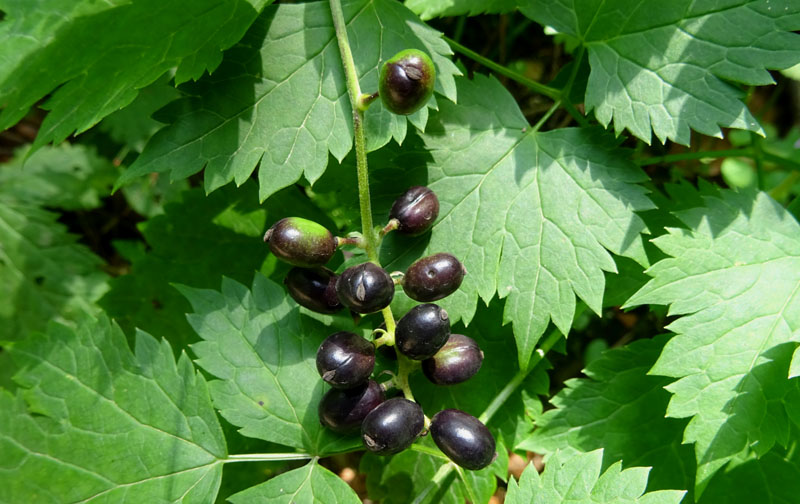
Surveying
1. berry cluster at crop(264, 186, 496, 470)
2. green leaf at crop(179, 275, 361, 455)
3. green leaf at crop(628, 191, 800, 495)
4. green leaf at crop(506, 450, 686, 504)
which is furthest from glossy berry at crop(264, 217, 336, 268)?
green leaf at crop(628, 191, 800, 495)

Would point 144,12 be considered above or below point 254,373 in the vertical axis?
above

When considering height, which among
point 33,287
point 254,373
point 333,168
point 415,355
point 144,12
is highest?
point 144,12

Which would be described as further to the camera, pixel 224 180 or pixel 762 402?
pixel 224 180

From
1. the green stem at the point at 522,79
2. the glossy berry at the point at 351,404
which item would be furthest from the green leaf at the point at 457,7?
the glossy berry at the point at 351,404

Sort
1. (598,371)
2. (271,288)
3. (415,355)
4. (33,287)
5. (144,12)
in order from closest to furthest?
(415,355) < (144,12) < (271,288) < (598,371) < (33,287)

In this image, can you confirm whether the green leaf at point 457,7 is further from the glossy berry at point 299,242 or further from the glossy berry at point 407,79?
the glossy berry at point 299,242

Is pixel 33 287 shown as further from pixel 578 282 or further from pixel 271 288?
pixel 578 282

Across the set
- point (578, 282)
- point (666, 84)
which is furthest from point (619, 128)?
point (578, 282)
